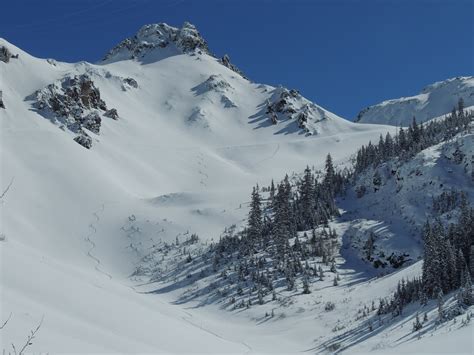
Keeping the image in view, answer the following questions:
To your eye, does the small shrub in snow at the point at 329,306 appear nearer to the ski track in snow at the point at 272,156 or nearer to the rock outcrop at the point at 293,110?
the ski track in snow at the point at 272,156

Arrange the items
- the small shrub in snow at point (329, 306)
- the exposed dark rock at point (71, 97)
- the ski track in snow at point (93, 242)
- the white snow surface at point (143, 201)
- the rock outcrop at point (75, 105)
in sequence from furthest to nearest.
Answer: the exposed dark rock at point (71, 97) → the rock outcrop at point (75, 105) → the ski track in snow at point (93, 242) → the small shrub in snow at point (329, 306) → the white snow surface at point (143, 201)

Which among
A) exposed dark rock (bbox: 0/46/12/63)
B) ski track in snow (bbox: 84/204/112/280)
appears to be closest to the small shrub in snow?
ski track in snow (bbox: 84/204/112/280)

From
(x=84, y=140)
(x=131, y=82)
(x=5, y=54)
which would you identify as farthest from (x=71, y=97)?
(x=131, y=82)

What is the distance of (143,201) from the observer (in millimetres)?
73812

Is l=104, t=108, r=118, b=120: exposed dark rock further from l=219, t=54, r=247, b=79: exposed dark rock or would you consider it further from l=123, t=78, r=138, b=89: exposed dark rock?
l=219, t=54, r=247, b=79: exposed dark rock

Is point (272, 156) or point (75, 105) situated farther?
point (272, 156)

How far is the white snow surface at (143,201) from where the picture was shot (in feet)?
51.4

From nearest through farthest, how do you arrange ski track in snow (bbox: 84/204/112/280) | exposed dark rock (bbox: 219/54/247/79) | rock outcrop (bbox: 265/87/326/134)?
1. ski track in snow (bbox: 84/204/112/280)
2. rock outcrop (bbox: 265/87/326/134)
3. exposed dark rock (bbox: 219/54/247/79)

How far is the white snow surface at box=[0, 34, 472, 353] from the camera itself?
616 inches

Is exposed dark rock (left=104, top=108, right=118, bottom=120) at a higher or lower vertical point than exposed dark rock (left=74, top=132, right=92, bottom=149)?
higher

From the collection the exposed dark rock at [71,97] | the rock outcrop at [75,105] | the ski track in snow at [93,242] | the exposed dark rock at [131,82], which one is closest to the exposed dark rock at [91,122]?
the rock outcrop at [75,105]

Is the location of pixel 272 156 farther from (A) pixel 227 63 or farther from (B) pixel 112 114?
(A) pixel 227 63

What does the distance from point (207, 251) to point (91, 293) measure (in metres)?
37.3

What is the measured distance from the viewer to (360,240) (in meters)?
50.9
